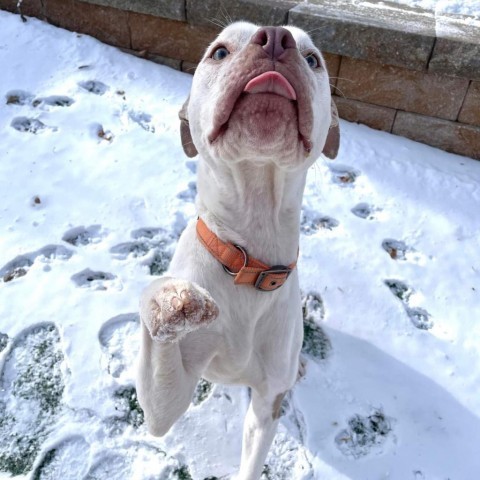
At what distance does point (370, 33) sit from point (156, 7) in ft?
5.38

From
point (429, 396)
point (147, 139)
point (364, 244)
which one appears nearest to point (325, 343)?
point (429, 396)

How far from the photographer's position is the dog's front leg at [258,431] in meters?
1.78

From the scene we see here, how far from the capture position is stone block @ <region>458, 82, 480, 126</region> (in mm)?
3450

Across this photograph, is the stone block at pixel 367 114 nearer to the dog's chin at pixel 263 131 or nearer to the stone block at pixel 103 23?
the stone block at pixel 103 23

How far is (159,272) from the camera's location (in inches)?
108

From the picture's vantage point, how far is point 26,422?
6.97 ft

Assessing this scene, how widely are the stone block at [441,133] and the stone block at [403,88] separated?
55mm

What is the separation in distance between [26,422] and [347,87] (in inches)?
118

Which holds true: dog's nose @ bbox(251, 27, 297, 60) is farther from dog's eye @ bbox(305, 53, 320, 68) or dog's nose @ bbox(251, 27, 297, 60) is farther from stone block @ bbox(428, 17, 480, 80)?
stone block @ bbox(428, 17, 480, 80)

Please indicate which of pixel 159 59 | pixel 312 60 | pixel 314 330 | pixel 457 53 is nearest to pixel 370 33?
pixel 457 53

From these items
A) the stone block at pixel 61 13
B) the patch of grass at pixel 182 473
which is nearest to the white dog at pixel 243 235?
the patch of grass at pixel 182 473

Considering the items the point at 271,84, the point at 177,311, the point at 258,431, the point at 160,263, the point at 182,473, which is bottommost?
the point at 182,473

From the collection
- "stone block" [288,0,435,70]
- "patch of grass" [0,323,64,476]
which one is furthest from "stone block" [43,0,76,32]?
"patch of grass" [0,323,64,476]

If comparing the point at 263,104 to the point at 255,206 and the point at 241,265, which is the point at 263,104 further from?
A: the point at 241,265
